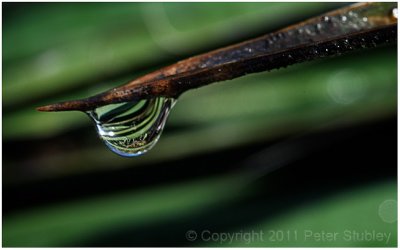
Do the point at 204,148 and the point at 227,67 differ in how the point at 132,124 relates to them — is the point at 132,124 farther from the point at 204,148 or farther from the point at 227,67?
the point at 204,148

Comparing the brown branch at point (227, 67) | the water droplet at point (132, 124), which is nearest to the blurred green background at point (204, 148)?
the water droplet at point (132, 124)

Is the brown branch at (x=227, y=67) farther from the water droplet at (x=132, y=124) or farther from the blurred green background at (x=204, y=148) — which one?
the blurred green background at (x=204, y=148)

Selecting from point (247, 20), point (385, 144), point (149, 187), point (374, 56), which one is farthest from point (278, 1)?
point (149, 187)

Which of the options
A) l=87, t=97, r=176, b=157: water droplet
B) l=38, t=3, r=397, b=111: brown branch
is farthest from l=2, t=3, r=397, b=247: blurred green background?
l=38, t=3, r=397, b=111: brown branch

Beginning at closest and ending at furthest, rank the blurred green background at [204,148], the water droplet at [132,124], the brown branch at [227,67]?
the brown branch at [227,67] → the water droplet at [132,124] → the blurred green background at [204,148]

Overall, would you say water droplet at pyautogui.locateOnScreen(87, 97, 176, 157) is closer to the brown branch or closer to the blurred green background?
the brown branch

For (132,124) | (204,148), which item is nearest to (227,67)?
(132,124)
